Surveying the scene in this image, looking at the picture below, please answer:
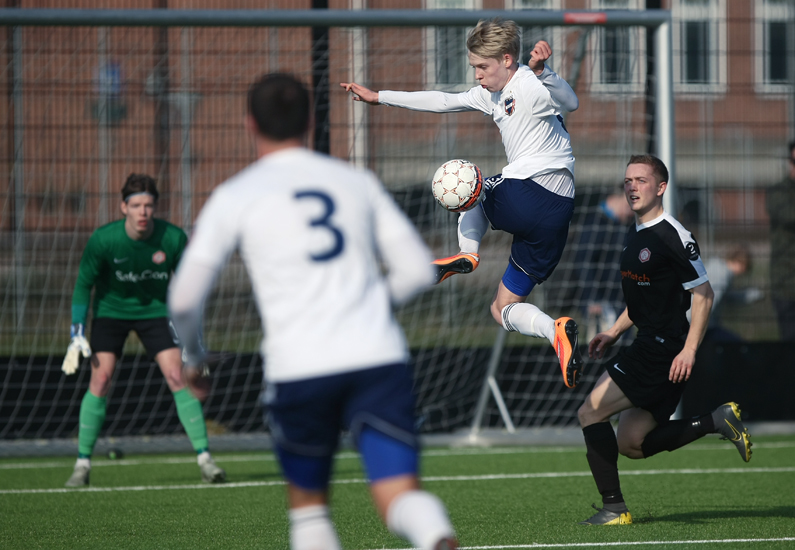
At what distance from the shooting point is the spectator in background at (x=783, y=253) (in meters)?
9.19

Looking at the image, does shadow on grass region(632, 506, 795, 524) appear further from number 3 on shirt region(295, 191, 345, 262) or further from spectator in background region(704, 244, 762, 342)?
spectator in background region(704, 244, 762, 342)

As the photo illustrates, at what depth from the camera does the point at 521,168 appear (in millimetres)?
5293

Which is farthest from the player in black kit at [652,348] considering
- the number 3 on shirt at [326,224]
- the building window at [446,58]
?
the building window at [446,58]

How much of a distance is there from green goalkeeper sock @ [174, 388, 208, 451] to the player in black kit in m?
2.92

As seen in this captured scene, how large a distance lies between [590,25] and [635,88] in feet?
4.38

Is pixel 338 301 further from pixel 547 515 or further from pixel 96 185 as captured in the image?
pixel 96 185

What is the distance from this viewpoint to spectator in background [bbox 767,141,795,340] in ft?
30.1

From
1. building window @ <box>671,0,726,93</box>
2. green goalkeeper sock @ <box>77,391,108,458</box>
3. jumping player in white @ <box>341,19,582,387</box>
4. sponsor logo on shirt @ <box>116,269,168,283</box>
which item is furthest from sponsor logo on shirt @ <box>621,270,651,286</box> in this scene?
building window @ <box>671,0,726,93</box>

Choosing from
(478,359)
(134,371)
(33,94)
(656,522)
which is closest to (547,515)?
(656,522)

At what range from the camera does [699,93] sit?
32.7 feet

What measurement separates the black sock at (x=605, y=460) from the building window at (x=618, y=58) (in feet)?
15.4

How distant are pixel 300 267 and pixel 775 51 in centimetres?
785

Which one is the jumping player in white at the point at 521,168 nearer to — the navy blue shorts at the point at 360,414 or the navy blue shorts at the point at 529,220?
the navy blue shorts at the point at 529,220

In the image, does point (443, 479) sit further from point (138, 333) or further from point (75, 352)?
point (75, 352)
